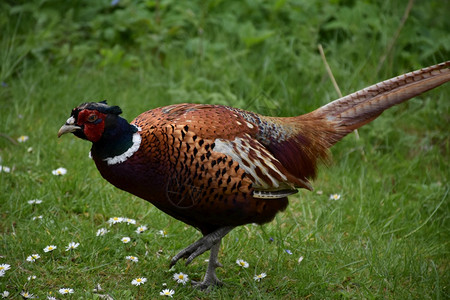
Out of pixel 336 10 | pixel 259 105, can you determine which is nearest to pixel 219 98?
pixel 259 105

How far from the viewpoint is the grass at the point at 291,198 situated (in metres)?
3.33

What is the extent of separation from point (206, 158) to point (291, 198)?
5.26ft

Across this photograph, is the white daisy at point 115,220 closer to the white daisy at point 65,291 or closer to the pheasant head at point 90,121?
the white daisy at point 65,291

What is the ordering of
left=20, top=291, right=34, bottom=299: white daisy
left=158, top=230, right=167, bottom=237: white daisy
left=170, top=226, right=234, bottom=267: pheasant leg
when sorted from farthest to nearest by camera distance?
left=158, top=230, right=167, bottom=237: white daisy
left=170, top=226, right=234, bottom=267: pheasant leg
left=20, top=291, right=34, bottom=299: white daisy

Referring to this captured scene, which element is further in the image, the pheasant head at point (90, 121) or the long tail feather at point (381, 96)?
the long tail feather at point (381, 96)

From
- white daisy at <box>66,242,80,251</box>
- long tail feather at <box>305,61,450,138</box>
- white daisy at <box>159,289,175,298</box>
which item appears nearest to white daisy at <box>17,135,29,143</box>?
white daisy at <box>66,242,80,251</box>

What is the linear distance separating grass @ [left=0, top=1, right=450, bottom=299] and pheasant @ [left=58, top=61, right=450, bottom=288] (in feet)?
1.43

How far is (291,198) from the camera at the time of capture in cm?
431

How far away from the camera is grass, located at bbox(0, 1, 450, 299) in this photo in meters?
3.33

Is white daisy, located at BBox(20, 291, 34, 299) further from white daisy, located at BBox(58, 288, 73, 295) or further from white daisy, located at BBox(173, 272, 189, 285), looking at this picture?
white daisy, located at BBox(173, 272, 189, 285)

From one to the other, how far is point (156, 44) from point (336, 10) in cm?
191

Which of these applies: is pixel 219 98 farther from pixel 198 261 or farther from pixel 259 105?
pixel 198 261

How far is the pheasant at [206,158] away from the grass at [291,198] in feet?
1.43

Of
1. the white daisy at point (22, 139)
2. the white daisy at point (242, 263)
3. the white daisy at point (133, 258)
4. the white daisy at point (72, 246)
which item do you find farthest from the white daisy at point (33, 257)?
the white daisy at point (22, 139)
